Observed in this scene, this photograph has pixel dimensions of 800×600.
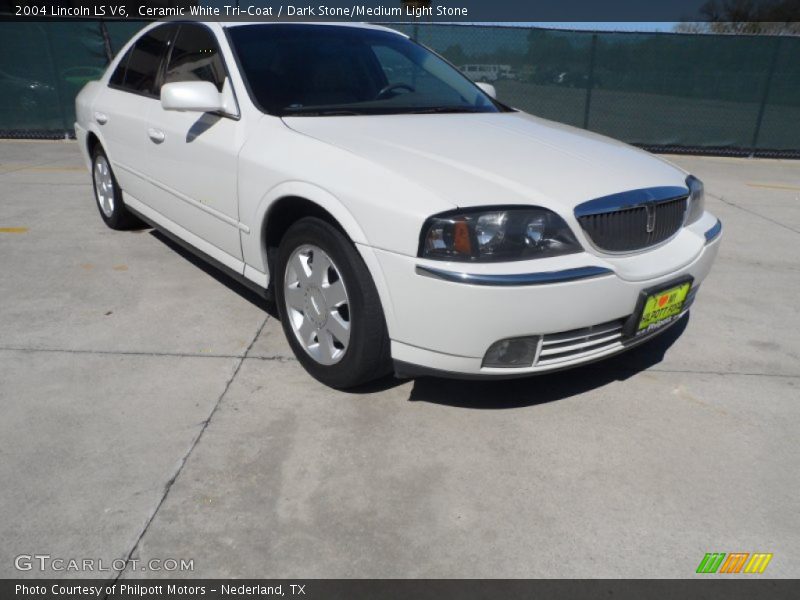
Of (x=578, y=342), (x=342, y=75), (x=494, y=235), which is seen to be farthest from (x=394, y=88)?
(x=578, y=342)

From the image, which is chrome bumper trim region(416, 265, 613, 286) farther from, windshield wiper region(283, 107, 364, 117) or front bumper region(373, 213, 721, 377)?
windshield wiper region(283, 107, 364, 117)

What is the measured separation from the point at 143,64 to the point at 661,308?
12.1ft

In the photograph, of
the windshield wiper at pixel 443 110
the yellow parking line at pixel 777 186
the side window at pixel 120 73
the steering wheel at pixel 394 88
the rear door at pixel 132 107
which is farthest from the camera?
the yellow parking line at pixel 777 186

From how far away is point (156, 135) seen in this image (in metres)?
3.73

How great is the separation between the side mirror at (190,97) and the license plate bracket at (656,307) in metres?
2.16

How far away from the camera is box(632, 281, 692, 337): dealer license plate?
2541 millimetres

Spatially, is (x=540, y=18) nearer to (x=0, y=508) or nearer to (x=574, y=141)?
(x=574, y=141)

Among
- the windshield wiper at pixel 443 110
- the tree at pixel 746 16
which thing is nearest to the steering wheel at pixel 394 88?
the windshield wiper at pixel 443 110

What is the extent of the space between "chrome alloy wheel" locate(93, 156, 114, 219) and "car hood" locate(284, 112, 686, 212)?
2.76 metres

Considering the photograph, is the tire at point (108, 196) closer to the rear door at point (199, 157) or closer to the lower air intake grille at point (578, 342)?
the rear door at point (199, 157)

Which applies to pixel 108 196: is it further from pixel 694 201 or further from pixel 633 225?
pixel 694 201

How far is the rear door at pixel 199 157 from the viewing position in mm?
3133

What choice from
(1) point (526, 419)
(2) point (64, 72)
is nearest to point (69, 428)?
(1) point (526, 419)
